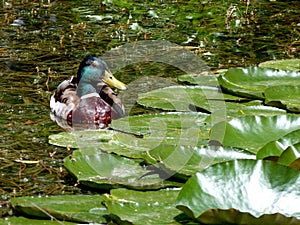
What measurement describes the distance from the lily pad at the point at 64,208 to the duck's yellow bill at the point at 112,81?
97.4 inches

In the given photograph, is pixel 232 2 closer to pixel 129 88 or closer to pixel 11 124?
pixel 129 88

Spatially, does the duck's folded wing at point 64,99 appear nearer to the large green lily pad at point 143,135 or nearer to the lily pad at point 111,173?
the large green lily pad at point 143,135

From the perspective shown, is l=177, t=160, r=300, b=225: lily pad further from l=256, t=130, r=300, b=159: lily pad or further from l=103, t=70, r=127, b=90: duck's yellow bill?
l=103, t=70, r=127, b=90: duck's yellow bill

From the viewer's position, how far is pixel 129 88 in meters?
6.05

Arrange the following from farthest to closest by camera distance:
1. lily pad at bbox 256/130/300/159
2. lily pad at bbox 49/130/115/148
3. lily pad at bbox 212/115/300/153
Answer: lily pad at bbox 49/130/115/148, lily pad at bbox 212/115/300/153, lily pad at bbox 256/130/300/159

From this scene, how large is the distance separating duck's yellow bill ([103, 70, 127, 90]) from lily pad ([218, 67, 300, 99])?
106cm

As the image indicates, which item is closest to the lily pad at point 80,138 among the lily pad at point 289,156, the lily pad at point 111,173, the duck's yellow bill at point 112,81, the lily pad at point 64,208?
the lily pad at point 111,173

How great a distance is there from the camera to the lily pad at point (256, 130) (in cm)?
385

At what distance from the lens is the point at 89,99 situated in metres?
5.98

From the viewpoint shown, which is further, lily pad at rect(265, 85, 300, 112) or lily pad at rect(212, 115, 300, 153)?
lily pad at rect(265, 85, 300, 112)

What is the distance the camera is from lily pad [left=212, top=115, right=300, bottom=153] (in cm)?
385

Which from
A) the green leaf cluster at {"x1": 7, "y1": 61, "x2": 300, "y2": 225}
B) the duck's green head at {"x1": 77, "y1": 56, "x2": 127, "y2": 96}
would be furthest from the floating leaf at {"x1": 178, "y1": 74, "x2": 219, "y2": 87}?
the duck's green head at {"x1": 77, "y1": 56, "x2": 127, "y2": 96}

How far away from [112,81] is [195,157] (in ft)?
8.14

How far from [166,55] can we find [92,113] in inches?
53.5
